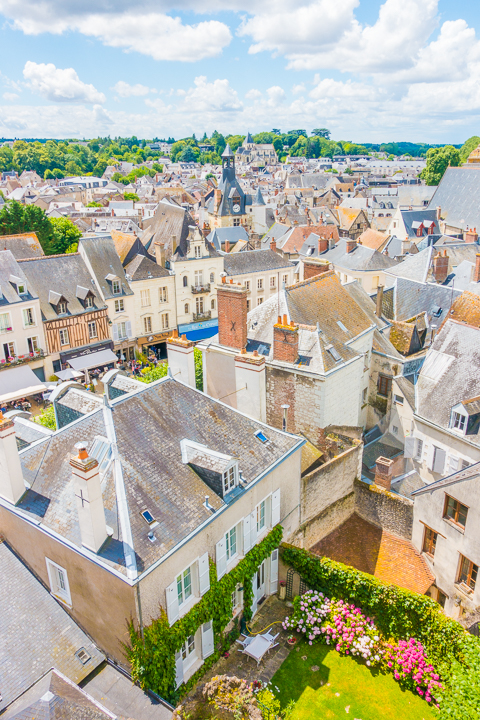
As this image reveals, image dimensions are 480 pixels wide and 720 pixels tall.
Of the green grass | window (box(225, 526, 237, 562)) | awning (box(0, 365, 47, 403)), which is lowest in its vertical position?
the green grass

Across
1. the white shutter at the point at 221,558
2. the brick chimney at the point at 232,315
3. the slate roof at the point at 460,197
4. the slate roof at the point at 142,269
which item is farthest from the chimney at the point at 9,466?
the slate roof at the point at 460,197

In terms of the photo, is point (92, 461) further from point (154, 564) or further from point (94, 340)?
point (94, 340)

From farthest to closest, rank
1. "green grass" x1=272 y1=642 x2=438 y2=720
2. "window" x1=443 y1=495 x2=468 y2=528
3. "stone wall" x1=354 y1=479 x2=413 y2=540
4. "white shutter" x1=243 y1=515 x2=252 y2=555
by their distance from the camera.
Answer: "stone wall" x1=354 y1=479 x2=413 y2=540 → "window" x1=443 y1=495 x2=468 y2=528 → "white shutter" x1=243 y1=515 x2=252 y2=555 → "green grass" x1=272 y1=642 x2=438 y2=720

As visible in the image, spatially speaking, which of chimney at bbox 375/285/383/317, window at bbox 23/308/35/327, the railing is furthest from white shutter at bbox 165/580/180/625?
window at bbox 23/308/35/327

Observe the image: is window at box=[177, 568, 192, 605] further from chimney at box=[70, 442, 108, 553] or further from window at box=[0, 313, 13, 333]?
window at box=[0, 313, 13, 333]

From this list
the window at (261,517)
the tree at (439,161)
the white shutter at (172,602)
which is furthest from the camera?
the tree at (439,161)

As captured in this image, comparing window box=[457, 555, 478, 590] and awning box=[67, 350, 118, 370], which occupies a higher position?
window box=[457, 555, 478, 590]

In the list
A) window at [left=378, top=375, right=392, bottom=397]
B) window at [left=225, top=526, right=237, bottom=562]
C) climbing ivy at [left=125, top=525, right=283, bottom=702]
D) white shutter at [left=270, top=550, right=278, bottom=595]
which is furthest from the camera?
window at [left=378, top=375, right=392, bottom=397]

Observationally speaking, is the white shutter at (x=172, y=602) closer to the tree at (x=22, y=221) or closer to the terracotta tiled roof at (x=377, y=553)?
the terracotta tiled roof at (x=377, y=553)
